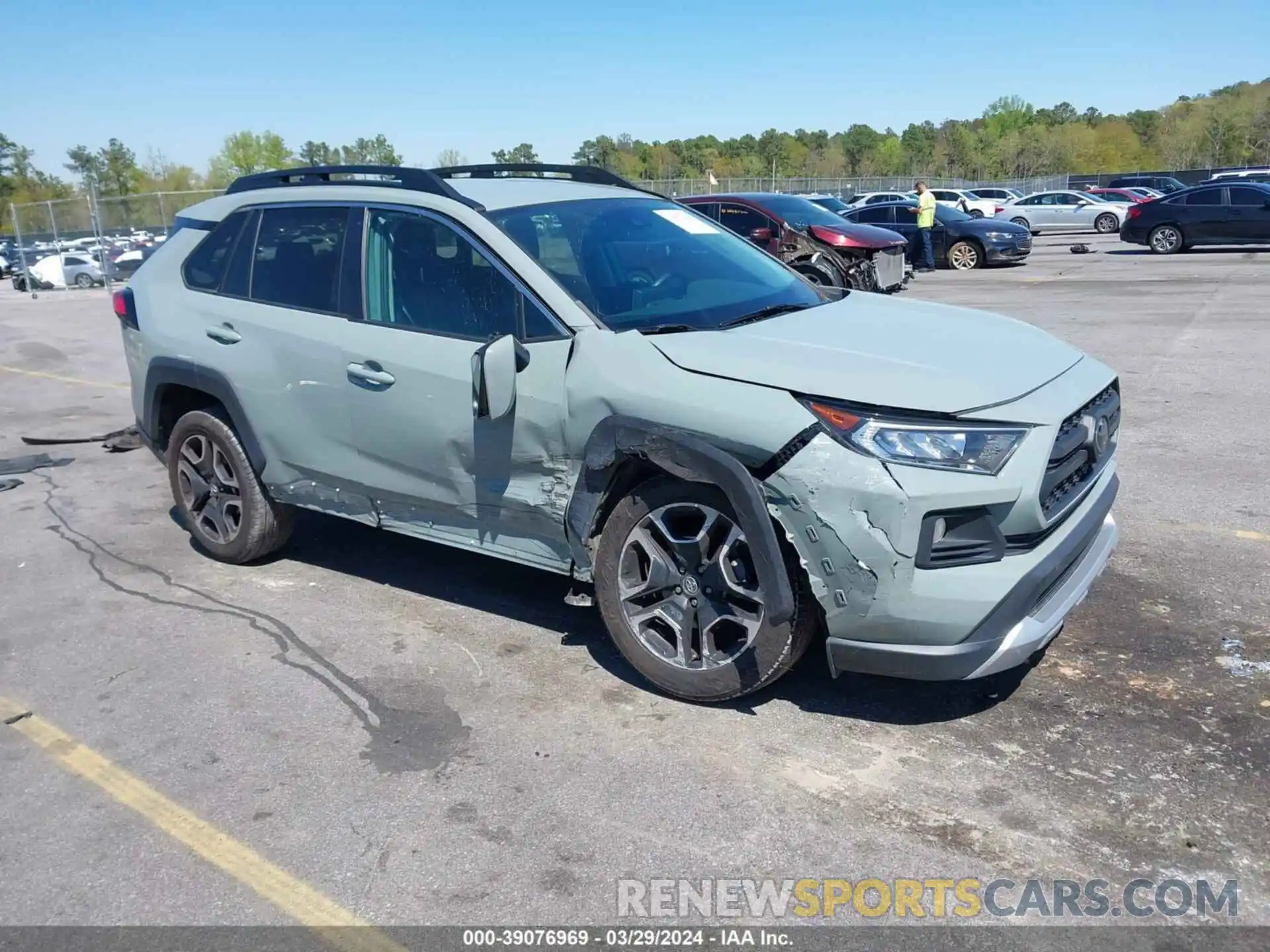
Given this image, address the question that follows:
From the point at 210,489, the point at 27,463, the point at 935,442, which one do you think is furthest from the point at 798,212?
the point at 935,442

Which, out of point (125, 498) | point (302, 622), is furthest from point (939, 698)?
point (125, 498)

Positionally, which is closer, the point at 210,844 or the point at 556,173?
the point at 210,844

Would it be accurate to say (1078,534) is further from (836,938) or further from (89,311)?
(89,311)

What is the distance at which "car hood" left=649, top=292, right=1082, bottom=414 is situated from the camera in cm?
330

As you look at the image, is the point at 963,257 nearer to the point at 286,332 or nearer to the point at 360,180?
the point at 360,180

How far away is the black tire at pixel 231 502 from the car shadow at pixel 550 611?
247 mm

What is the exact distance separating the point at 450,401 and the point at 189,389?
205 centimetres

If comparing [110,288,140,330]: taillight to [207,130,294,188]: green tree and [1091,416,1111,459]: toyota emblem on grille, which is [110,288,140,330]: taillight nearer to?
[1091,416,1111,459]: toyota emblem on grille

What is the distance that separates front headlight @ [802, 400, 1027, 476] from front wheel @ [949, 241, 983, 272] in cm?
2035

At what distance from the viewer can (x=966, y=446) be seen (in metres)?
3.21

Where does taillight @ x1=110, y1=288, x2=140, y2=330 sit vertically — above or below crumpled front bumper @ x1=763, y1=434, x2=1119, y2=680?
above

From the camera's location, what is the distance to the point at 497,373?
12.5ft

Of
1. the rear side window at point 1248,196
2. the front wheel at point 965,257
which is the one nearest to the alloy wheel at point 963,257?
the front wheel at point 965,257

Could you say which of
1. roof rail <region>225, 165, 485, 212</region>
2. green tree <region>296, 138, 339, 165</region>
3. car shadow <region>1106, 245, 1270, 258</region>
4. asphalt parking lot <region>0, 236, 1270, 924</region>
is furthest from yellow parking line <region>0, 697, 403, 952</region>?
green tree <region>296, 138, 339, 165</region>
